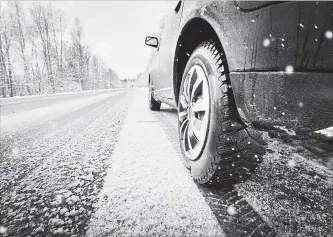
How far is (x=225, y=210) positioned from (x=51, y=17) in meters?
40.4

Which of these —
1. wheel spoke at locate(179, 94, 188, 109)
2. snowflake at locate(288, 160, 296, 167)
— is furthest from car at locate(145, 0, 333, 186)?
snowflake at locate(288, 160, 296, 167)

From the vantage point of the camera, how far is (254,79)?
949 mm

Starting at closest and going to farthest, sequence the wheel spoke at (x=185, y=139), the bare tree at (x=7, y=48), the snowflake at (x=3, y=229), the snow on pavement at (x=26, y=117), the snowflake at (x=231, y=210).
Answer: the snowflake at (x=3, y=229) < the snowflake at (x=231, y=210) < the wheel spoke at (x=185, y=139) < the snow on pavement at (x=26, y=117) < the bare tree at (x=7, y=48)

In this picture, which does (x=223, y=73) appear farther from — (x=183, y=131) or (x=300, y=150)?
(x=300, y=150)

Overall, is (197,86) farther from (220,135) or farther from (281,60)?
(281,60)

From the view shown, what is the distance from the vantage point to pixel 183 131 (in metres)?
1.77

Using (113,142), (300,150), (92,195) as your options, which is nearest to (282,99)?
(92,195)

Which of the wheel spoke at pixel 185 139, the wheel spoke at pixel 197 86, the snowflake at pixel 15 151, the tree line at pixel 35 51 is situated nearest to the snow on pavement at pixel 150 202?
the wheel spoke at pixel 185 139

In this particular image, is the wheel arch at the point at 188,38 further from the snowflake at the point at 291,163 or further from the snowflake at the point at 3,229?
the snowflake at the point at 3,229

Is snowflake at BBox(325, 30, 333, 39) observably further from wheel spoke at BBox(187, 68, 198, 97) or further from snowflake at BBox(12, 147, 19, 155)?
snowflake at BBox(12, 147, 19, 155)

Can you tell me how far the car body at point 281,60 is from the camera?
79 centimetres

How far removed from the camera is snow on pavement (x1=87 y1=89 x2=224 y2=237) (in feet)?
2.97

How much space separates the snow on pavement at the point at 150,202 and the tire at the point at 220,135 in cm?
16

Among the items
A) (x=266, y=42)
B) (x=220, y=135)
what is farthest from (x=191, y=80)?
(x=266, y=42)
